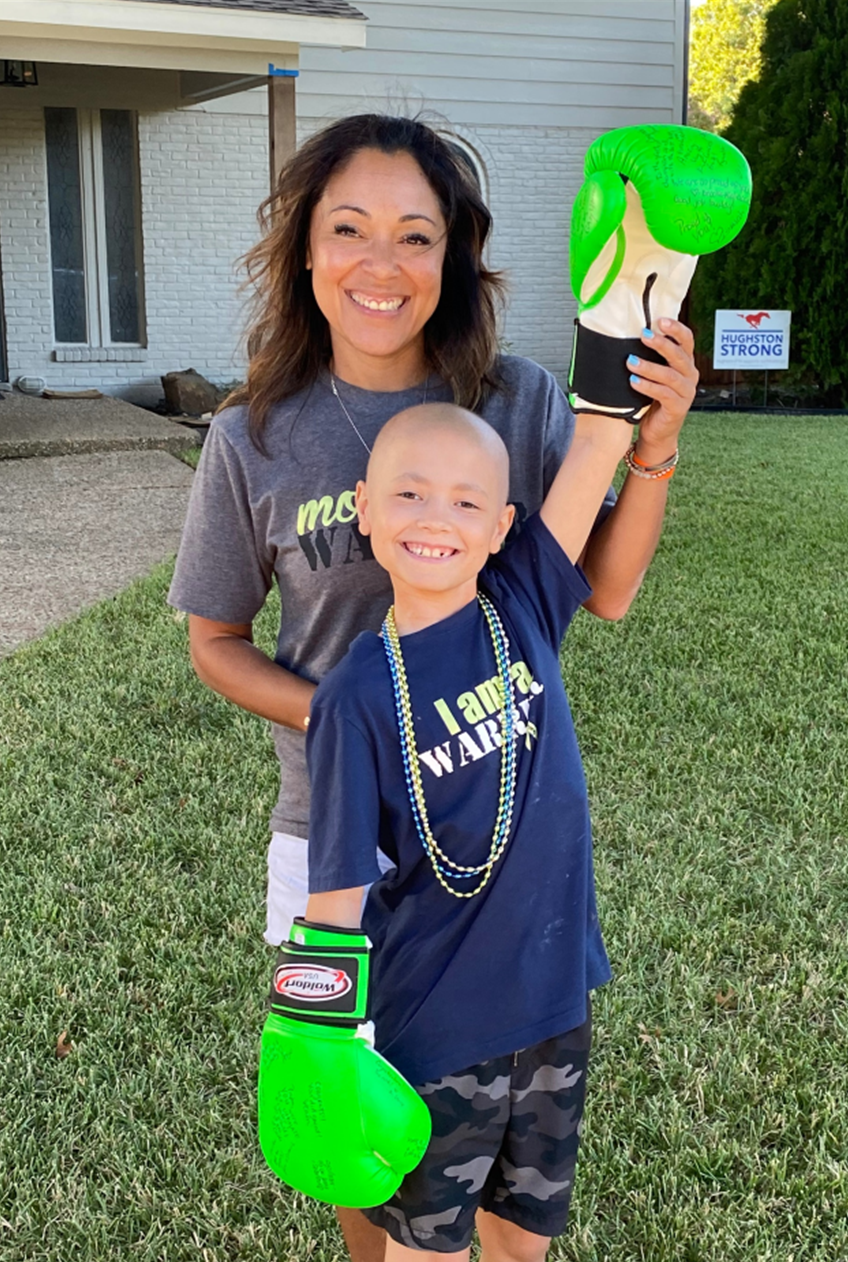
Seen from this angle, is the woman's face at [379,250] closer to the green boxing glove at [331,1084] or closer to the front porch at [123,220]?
the green boxing glove at [331,1084]

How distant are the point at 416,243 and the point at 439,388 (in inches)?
7.8

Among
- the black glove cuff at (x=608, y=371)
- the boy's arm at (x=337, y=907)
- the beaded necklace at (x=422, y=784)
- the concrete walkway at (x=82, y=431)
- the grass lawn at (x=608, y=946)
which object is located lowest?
the grass lawn at (x=608, y=946)

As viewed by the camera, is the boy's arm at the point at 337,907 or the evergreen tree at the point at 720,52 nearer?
the boy's arm at the point at 337,907

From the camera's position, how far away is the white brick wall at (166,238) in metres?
12.1

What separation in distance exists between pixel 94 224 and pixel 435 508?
1208 cm

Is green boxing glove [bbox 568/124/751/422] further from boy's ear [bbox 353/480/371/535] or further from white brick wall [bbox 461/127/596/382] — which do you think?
white brick wall [bbox 461/127/596/382]

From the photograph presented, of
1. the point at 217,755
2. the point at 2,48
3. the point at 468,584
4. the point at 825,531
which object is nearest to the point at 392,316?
the point at 468,584

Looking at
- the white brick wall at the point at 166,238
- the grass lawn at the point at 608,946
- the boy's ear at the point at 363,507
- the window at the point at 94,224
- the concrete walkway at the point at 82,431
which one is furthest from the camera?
the window at the point at 94,224

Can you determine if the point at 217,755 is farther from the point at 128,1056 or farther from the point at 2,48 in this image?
the point at 2,48

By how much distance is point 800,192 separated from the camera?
44.7 ft

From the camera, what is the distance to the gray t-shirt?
1.71 m

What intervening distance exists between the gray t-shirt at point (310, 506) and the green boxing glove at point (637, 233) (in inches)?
8.9

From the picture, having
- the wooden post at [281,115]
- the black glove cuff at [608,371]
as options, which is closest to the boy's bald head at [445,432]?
the black glove cuff at [608,371]

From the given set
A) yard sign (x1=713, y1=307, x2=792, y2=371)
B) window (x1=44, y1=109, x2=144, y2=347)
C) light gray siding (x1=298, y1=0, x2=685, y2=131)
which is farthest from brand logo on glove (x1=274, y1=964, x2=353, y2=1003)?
yard sign (x1=713, y1=307, x2=792, y2=371)
